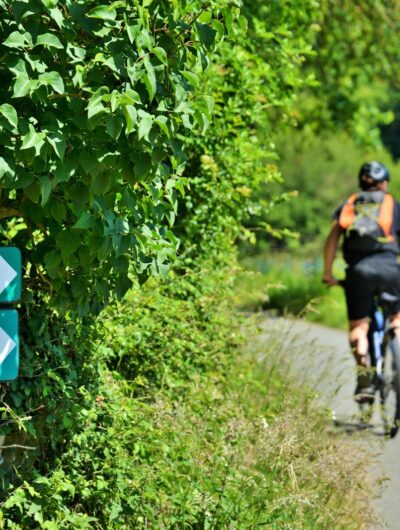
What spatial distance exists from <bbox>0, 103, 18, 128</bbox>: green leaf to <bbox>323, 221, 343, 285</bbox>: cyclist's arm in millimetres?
4785

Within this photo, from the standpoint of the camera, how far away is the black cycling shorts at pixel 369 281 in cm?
791

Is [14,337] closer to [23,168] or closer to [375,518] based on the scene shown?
[23,168]

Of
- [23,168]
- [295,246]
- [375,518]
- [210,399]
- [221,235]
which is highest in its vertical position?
[23,168]

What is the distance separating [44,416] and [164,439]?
26.9 inches

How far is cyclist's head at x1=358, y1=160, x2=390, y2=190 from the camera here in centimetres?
805

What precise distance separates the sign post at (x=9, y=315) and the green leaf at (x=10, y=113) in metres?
0.73

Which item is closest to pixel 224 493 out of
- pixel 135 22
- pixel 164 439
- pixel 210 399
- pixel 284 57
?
pixel 164 439

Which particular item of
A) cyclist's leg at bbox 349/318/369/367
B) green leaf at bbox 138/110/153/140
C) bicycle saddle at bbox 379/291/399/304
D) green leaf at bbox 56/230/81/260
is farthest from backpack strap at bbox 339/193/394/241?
green leaf at bbox 138/110/153/140

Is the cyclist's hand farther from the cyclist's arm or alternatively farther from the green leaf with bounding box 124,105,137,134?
the green leaf with bounding box 124,105,137,134

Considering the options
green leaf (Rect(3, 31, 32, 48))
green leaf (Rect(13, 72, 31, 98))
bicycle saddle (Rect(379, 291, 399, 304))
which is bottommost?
bicycle saddle (Rect(379, 291, 399, 304))

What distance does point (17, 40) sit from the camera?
3627 millimetres

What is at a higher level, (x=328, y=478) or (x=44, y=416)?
(x=44, y=416)

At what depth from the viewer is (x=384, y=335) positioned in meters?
8.01

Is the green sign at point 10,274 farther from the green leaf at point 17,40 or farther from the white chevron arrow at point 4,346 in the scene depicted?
the green leaf at point 17,40
